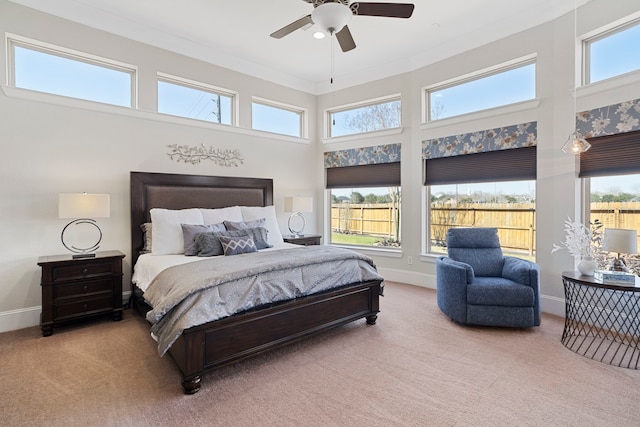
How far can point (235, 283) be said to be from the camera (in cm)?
244

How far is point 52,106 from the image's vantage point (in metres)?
3.46

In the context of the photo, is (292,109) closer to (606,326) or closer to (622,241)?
(622,241)

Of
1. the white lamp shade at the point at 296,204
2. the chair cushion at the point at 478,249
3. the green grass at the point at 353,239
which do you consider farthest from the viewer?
the green grass at the point at 353,239

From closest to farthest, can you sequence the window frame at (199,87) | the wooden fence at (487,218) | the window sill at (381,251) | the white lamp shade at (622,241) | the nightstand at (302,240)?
the white lamp shade at (622,241)
the wooden fence at (487,218)
the window frame at (199,87)
the nightstand at (302,240)
the window sill at (381,251)

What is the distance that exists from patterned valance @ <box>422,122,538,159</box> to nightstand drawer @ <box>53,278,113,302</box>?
4450 mm

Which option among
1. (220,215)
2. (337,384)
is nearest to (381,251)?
(220,215)

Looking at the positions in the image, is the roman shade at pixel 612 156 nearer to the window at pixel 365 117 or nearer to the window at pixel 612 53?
the window at pixel 612 53

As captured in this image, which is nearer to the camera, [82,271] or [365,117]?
[82,271]

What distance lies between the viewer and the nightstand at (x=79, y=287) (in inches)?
122

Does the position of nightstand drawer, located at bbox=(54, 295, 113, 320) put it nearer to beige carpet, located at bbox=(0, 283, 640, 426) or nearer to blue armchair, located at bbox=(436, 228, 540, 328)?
beige carpet, located at bbox=(0, 283, 640, 426)

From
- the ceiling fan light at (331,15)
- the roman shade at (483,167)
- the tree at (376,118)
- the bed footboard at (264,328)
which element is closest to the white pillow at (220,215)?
the bed footboard at (264,328)

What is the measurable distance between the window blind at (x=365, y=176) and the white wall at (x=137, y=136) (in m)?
0.40

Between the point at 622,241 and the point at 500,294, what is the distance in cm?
105

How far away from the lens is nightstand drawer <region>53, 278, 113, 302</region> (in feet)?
10.4
